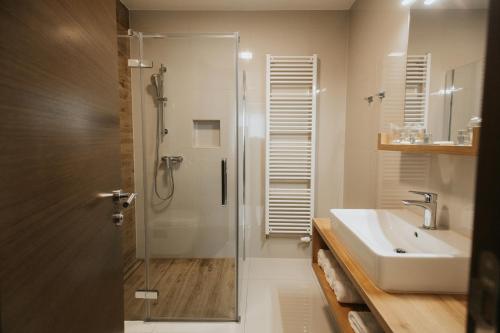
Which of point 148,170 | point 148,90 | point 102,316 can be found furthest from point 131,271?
point 148,90

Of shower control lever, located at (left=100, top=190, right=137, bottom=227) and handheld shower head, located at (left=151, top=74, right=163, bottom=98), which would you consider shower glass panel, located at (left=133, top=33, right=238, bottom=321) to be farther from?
shower control lever, located at (left=100, top=190, right=137, bottom=227)

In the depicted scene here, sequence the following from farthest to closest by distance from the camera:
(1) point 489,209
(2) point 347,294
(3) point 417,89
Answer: (3) point 417,89 → (2) point 347,294 → (1) point 489,209

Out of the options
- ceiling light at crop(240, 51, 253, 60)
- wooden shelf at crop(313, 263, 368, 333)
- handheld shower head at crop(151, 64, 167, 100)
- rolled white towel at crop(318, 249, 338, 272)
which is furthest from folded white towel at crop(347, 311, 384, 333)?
ceiling light at crop(240, 51, 253, 60)

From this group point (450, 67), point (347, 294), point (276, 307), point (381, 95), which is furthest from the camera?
point (276, 307)

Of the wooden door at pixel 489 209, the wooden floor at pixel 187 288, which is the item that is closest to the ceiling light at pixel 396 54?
the wooden door at pixel 489 209

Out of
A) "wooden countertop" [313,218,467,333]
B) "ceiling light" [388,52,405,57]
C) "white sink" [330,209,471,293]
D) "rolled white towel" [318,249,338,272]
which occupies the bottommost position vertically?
"rolled white towel" [318,249,338,272]

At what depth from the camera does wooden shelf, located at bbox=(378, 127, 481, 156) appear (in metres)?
1.02

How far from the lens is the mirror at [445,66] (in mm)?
1178

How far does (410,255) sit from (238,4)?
2574 mm

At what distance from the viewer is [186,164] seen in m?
2.49

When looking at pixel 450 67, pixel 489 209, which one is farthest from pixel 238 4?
pixel 489 209

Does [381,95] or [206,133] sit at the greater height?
[381,95]

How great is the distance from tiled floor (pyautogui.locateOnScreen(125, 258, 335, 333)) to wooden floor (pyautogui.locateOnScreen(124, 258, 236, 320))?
0.09 m

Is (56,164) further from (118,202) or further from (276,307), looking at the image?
(276,307)
